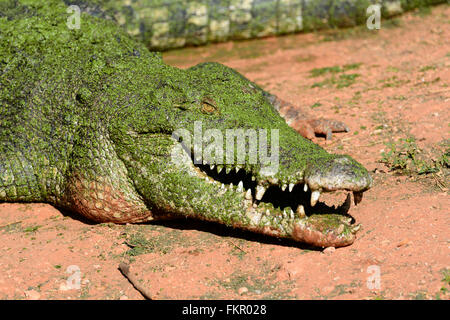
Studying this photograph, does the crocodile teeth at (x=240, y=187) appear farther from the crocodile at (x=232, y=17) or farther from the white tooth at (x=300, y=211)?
the crocodile at (x=232, y=17)

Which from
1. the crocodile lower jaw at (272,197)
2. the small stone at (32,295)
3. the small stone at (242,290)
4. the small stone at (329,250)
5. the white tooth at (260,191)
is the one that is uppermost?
the white tooth at (260,191)

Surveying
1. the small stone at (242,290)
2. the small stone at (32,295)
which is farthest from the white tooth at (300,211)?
the small stone at (32,295)

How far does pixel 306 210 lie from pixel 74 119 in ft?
7.17

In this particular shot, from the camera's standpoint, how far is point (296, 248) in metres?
4.14

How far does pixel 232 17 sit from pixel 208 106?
4.67m

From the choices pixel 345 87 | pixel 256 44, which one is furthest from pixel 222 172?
pixel 256 44

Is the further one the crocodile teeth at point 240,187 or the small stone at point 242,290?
the crocodile teeth at point 240,187

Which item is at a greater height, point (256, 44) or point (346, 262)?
point (256, 44)

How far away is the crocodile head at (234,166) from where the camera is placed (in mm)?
3957

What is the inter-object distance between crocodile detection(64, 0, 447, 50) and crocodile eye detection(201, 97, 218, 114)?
4.55m

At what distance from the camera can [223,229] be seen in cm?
456

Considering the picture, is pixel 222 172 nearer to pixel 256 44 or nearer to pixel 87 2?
pixel 87 2

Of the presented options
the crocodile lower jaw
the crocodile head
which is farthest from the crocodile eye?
→ the crocodile lower jaw

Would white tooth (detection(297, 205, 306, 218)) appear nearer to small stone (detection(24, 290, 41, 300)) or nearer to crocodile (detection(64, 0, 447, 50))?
small stone (detection(24, 290, 41, 300))
